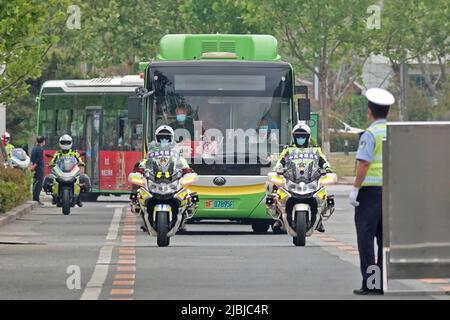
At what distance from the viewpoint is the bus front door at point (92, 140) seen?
43.5 metres

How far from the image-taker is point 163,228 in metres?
24.3

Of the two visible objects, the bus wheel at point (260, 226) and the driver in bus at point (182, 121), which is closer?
the driver in bus at point (182, 121)

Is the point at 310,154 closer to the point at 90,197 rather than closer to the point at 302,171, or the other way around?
the point at 302,171

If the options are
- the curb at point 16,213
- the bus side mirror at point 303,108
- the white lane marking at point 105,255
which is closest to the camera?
the white lane marking at point 105,255

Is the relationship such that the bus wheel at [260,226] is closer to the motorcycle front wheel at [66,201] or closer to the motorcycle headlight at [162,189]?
the motorcycle headlight at [162,189]

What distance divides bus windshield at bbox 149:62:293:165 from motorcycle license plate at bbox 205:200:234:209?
0.88 m

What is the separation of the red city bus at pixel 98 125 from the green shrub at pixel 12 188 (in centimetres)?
264

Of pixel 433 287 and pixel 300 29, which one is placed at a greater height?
pixel 300 29

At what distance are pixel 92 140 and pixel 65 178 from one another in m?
6.53

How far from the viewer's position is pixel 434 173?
16297mm

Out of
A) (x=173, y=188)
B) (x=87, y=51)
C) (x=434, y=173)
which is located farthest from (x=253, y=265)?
(x=87, y=51)

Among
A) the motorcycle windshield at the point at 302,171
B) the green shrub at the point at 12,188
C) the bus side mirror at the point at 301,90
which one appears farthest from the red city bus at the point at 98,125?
the motorcycle windshield at the point at 302,171
